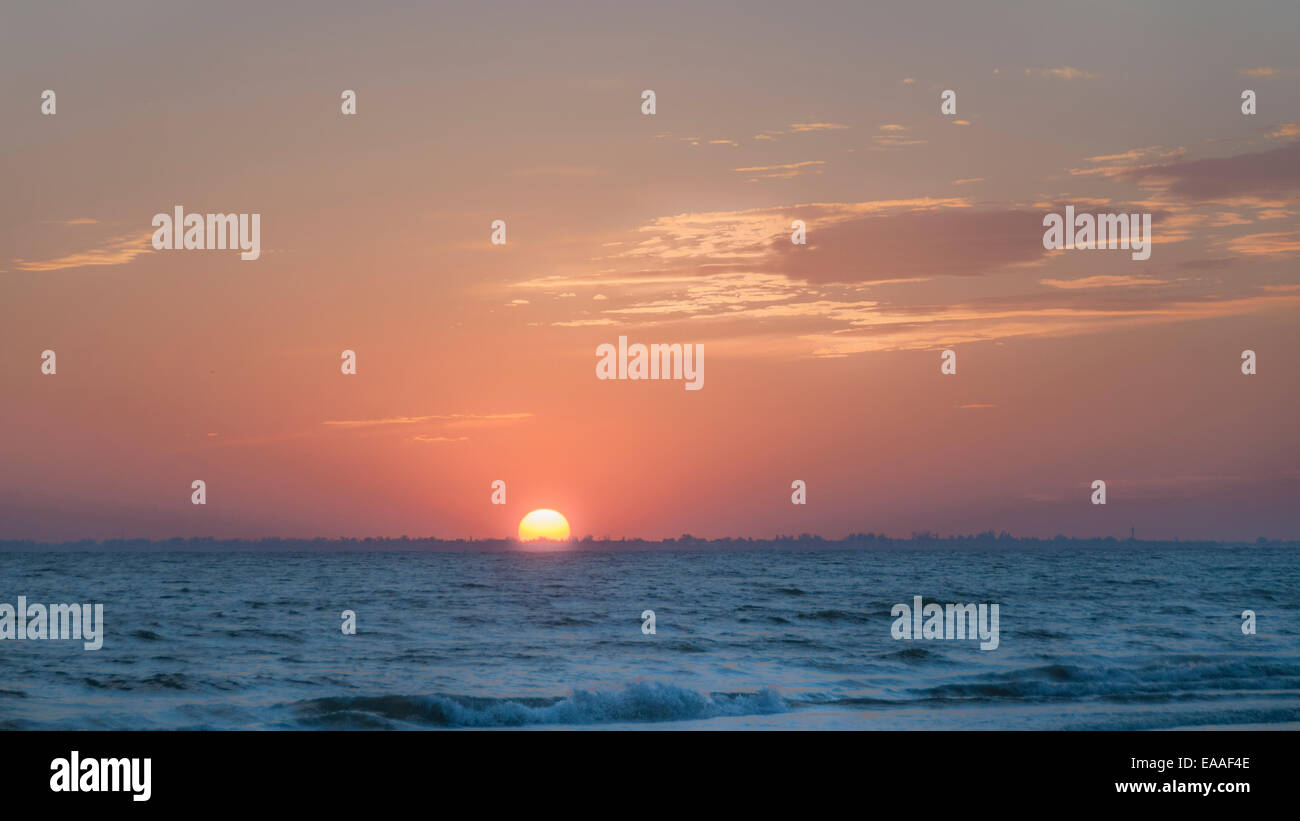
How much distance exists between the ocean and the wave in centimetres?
6

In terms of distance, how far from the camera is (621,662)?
1152 inches

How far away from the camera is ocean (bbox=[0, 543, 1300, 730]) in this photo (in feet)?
69.9

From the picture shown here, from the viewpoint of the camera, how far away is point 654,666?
28.5m

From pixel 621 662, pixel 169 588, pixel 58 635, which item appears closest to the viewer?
pixel 621 662

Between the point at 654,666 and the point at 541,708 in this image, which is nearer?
the point at 541,708

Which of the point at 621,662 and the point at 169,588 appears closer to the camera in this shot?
the point at 621,662

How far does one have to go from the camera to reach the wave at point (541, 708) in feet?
70.0

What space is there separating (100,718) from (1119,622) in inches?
1420

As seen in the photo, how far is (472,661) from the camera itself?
29.9m

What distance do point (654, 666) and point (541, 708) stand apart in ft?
23.0

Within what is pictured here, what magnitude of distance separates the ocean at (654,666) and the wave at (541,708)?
0.06m
